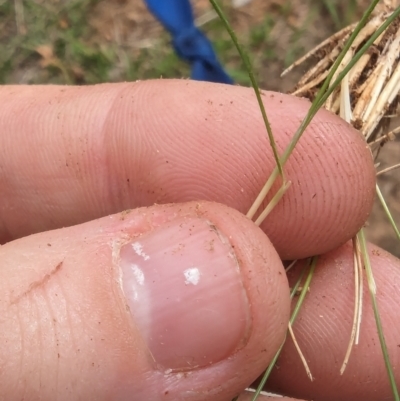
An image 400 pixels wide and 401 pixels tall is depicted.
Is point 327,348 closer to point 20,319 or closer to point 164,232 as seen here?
point 164,232

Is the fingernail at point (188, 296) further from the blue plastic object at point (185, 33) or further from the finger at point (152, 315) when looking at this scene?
the blue plastic object at point (185, 33)

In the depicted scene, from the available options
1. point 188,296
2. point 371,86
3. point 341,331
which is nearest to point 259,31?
point 371,86

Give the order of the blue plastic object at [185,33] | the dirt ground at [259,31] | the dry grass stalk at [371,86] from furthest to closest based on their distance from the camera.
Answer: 1. the dirt ground at [259,31]
2. the blue plastic object at [185,33]
3. the dry grass stalk at [371,86]

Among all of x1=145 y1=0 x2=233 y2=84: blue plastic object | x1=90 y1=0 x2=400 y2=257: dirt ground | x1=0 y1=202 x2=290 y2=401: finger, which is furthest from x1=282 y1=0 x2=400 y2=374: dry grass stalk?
x1=90 y1=0 x2=400 y2=257: dirt ground

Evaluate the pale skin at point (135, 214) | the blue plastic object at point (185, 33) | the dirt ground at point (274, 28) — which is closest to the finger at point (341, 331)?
the pale skin at point (135, 214)

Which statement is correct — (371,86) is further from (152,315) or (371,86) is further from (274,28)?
(274,28)

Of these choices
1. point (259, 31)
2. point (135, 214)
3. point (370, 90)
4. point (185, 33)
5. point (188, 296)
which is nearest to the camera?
point (188, 296)

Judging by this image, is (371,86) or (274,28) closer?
(371,86)
